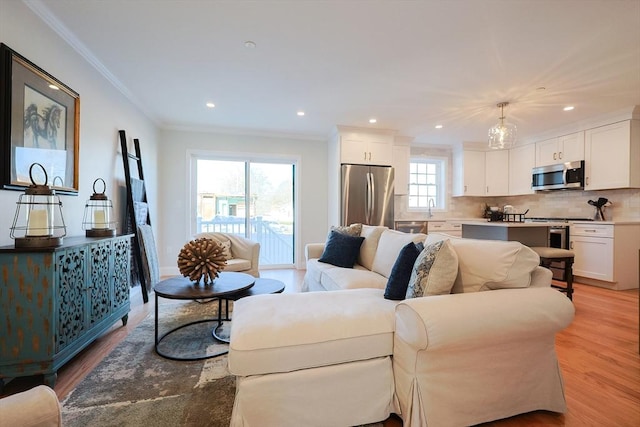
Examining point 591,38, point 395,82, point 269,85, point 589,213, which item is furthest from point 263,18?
point 589,213

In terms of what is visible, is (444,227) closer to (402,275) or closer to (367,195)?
(367,195)

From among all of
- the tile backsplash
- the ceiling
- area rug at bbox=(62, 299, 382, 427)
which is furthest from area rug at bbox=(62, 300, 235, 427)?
the tile backsplash

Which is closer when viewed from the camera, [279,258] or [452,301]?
[452,301]

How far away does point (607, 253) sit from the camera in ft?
12.9

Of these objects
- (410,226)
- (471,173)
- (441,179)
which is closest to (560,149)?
(471,173)

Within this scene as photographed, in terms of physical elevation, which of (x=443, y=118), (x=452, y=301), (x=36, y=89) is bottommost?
(x=452, y=301)

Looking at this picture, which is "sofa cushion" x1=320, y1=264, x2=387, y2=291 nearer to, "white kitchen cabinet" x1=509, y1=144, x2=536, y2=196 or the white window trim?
the white window trim

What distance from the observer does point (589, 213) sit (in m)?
4.68

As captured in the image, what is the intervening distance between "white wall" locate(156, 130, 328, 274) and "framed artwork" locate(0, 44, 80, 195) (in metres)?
2.27

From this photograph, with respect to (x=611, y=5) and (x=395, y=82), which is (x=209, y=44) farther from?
(x=611, y=5)

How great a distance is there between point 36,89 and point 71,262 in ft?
4.15

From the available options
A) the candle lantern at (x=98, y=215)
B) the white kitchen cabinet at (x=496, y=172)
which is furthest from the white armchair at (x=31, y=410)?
the white kitchen cabinet at (x=496, y=172)

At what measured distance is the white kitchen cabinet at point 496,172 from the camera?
5715 millimetres

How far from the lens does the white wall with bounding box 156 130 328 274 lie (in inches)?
185
